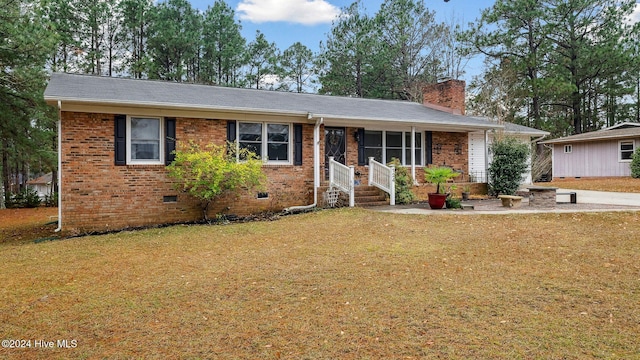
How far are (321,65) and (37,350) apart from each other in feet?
98.1

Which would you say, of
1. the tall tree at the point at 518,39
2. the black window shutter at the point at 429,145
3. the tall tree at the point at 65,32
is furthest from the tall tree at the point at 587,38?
the tall tree at the point at 65,32

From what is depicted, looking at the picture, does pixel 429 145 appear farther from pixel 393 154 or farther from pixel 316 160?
pixel 316 160

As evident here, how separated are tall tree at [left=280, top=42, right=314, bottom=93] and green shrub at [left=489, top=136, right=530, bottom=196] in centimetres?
2060

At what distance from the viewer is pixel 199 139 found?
11039 mm

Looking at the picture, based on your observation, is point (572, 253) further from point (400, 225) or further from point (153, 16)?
point (153, 16)

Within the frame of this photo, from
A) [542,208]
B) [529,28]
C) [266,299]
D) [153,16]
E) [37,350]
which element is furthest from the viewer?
[529,28]

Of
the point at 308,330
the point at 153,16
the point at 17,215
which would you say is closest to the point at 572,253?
the point at 308,330

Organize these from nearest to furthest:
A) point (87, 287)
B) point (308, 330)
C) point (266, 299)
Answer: point (308, 330)
point (266, 299)
point (87, 287)

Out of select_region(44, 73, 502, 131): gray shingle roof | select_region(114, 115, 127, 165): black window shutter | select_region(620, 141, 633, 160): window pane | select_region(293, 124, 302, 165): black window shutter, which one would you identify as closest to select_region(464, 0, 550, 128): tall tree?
select_region(620, 141, 633, 160): window pane

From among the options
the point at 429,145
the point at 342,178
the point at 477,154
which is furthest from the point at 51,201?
the point at 477,154

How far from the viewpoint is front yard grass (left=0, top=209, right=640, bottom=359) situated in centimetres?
322

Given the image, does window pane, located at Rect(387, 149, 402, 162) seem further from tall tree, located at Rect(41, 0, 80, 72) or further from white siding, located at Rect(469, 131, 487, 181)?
tall tree, located at Rect(41, 0, 80, 72)

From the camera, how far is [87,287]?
489 centimetres

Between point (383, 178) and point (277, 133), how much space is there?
373cm
